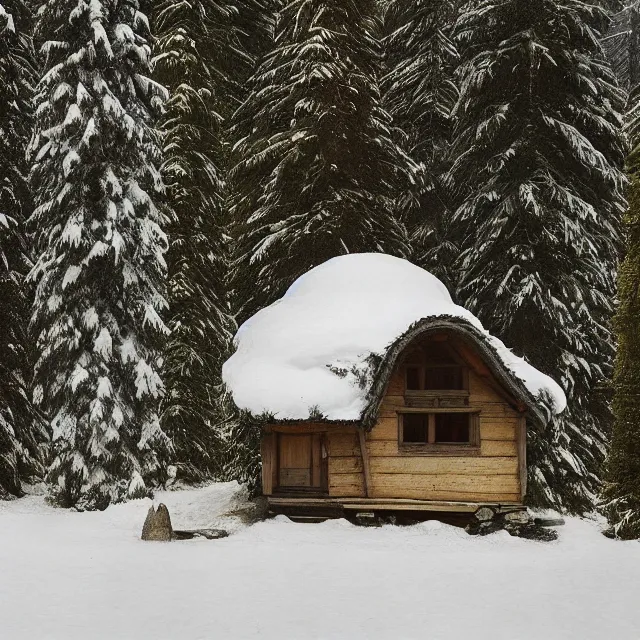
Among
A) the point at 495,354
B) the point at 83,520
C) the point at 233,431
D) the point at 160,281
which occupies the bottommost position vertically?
the point at 83,520

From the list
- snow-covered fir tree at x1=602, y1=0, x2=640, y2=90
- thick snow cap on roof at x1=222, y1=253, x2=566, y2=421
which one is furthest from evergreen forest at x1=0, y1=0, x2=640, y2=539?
snow-covered fir tree at x1=602, y1=0, x2=640, y2=90

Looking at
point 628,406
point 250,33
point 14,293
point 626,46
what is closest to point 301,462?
point 628,406

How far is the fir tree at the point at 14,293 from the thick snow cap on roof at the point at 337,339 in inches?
238

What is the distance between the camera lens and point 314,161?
19156mm

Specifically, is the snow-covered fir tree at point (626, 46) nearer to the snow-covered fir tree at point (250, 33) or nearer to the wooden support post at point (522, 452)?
the snow-covered fir tree at point (250, 33)

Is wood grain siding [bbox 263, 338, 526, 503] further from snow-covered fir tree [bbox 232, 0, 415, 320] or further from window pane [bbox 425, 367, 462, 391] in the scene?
snow-covered fir tree [bbox 232, 0, 415, 320]

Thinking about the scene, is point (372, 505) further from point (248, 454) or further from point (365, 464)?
point (248, 454)

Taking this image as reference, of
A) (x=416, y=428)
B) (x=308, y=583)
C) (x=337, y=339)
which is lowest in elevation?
(x=308, y=583)

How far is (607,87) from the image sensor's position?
19359mm

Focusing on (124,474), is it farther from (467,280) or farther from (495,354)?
(467,280)

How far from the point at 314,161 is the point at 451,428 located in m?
8.07

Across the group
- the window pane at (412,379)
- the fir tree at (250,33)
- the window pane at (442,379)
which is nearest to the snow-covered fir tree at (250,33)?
the fir tree at (250,33)

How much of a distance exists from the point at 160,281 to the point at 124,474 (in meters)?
4.83

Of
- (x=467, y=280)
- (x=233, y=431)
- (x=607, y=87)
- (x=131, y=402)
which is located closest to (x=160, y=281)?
(x=131, y=402)
